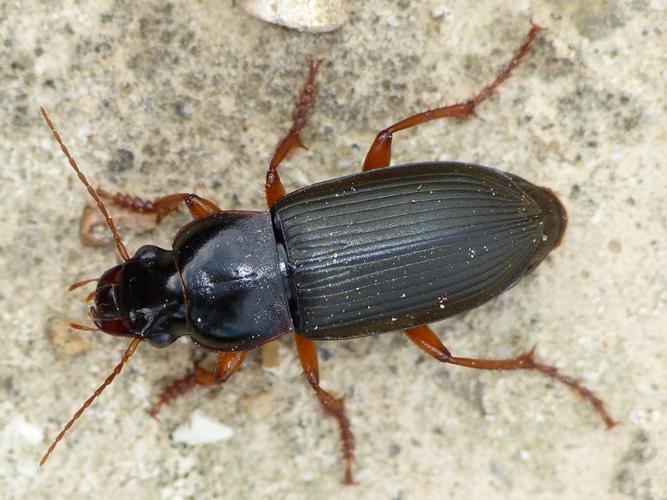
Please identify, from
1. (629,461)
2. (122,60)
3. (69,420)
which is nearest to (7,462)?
(69,420)

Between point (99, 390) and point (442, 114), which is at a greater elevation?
point (442, 114)

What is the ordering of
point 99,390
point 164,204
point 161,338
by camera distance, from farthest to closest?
point 164,204 → point 99,390 → point 161,338

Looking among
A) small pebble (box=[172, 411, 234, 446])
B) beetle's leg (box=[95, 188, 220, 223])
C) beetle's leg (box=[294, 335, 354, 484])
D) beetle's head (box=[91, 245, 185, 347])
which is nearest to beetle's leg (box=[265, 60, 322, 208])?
beetle's leg (box=[95, 188, 220, 223])

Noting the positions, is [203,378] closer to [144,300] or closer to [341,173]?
[144,300]

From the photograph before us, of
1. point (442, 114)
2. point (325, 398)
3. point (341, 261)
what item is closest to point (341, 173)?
point (442, 114)

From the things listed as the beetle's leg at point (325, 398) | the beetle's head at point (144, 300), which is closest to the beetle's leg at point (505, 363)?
the beetle's leg at point (325, 398)

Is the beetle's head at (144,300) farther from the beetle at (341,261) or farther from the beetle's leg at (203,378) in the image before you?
the beetle's leg at (203,378)

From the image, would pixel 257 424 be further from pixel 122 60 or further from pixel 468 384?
pixel 122 60
